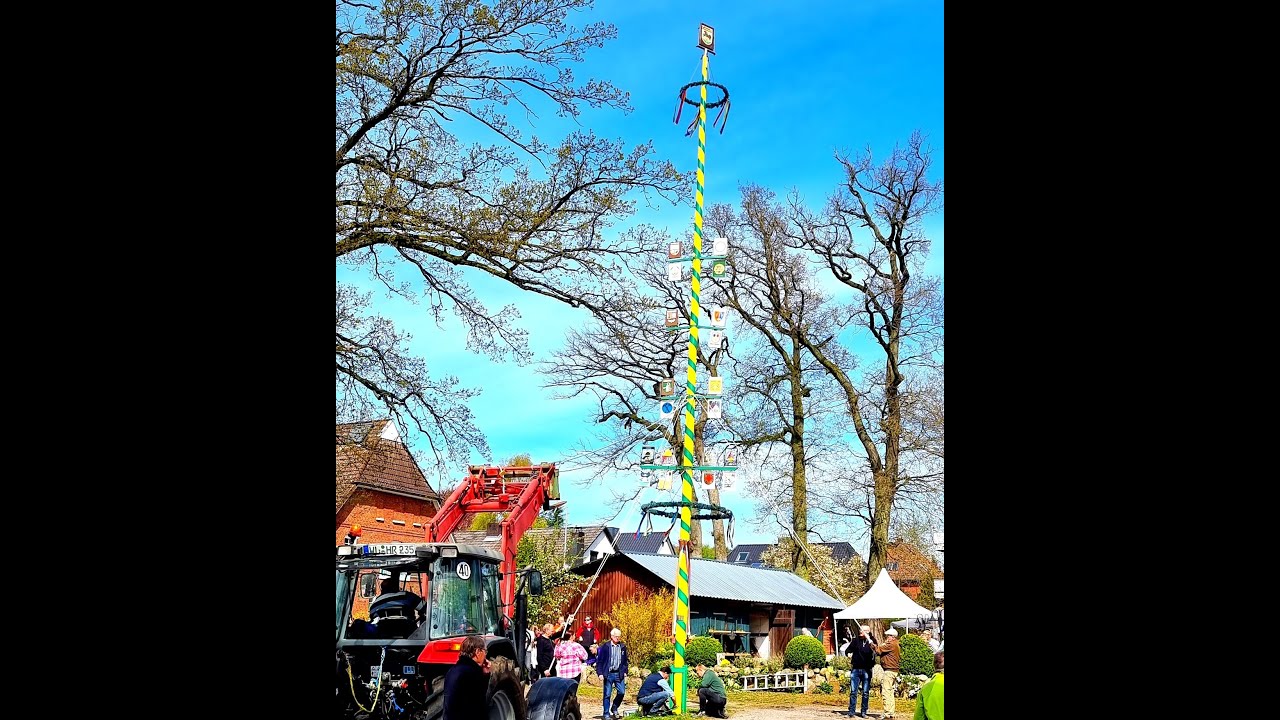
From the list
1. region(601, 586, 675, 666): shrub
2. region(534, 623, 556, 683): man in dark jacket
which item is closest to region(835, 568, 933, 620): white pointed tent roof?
region(534, 623, 556, 683): man in dark jacket

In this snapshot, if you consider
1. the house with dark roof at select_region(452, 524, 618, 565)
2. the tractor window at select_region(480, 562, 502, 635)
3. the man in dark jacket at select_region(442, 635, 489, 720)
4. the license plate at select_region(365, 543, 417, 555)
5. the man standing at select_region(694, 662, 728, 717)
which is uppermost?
the house with dark roof at select_region(452, 524, 618, 565)

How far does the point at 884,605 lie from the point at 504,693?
53.2 ft

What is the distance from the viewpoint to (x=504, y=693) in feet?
31.5

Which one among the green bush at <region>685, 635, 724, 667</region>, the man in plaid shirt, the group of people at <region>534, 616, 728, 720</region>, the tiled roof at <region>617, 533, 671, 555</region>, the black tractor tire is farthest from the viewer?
the tiled roof at <region>617, 533, 671, 555</region>

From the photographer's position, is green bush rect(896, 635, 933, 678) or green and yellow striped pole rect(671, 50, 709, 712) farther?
green bush rect(896, 635, 933, 678)

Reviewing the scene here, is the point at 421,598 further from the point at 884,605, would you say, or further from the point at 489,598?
the point at 884,605

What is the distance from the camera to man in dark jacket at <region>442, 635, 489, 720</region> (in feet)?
26.9

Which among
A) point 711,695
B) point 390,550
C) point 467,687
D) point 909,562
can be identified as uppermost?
point 909,562

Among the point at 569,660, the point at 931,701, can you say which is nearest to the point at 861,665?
the point at 569,660

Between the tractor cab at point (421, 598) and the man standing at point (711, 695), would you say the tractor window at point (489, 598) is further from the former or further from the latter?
the man standing at point (711, 695)

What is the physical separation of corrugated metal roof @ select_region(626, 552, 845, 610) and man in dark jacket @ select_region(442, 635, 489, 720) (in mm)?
23296

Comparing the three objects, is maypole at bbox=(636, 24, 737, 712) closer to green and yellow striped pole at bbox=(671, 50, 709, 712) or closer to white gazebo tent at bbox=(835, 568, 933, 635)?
green and yellow striped pole at bbox=(671, 50, 709, 712)

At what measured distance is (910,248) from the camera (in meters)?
29.3
